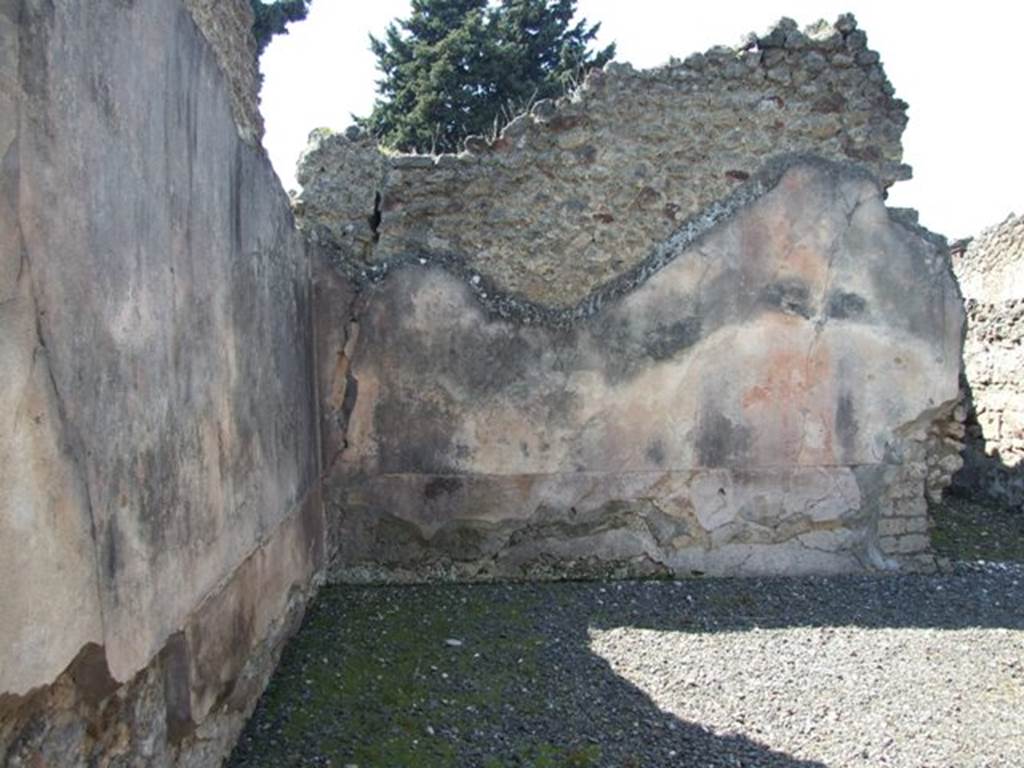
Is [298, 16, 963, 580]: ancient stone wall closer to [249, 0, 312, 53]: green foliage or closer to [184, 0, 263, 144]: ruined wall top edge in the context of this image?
[184, 0, 263, 144]: ruined wall top edge

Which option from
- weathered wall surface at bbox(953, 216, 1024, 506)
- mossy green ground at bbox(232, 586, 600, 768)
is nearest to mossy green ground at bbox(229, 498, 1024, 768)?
mossy green ground at bbox(232, 586, 600, 768)

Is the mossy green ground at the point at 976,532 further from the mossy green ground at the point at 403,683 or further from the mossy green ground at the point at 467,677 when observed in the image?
the mossy green ground at the point at 403,683

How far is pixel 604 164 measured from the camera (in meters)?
4.30

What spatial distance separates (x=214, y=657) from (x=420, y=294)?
88.2 inches

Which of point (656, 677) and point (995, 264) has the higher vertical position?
point (995, 264)

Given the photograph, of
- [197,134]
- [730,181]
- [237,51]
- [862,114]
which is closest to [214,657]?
[197,134]

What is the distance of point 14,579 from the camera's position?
4.27ft

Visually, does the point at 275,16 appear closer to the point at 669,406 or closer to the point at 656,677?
the point at 669,406

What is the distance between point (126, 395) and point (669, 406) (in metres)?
2.97

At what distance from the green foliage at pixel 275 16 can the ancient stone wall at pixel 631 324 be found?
29.6 ft

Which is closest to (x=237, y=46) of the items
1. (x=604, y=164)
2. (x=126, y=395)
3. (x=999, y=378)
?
(x=604, y=164)

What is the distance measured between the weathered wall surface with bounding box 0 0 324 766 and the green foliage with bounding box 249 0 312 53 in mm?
10402

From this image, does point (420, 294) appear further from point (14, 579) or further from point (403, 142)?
point (403, 142)

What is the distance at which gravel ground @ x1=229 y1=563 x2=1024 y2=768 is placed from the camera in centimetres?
263
